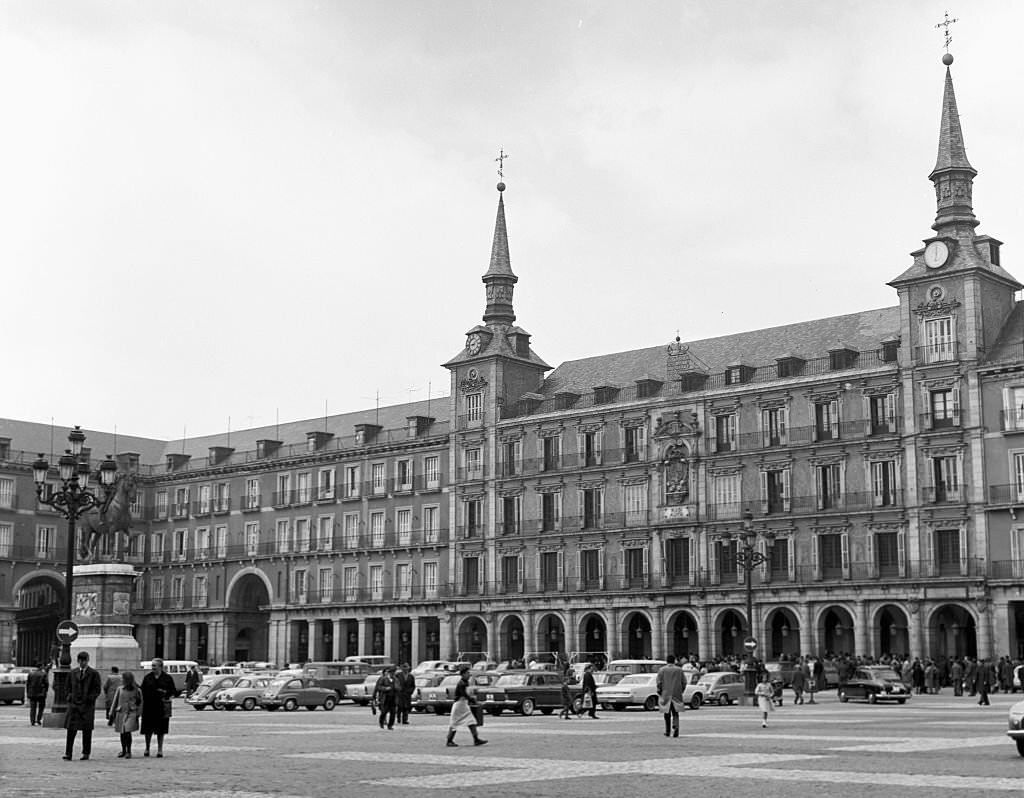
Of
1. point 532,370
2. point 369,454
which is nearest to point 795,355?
point 532,370

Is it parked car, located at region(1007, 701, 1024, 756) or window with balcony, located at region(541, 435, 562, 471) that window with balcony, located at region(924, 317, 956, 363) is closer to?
window with balcony, located at region(541, 435, 562, 471)

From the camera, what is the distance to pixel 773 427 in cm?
6769

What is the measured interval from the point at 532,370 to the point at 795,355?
55.1 ft

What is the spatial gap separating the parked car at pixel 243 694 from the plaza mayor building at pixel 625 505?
5.62 m

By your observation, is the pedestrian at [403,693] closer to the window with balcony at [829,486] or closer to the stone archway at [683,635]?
the window with balcony at [829,486]

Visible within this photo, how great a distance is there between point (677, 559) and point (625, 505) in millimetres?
3886

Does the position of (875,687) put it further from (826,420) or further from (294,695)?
(826,420)

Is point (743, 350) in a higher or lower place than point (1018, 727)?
higher

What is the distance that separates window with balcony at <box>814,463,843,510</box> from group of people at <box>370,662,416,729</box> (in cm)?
3464

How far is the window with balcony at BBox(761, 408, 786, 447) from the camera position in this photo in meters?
67.4

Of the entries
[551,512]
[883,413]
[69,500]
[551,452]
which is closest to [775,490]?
[883,413]

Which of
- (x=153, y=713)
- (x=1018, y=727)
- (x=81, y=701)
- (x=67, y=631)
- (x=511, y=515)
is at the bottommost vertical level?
(x=1018, y=727)

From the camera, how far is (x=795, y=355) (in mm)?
68812

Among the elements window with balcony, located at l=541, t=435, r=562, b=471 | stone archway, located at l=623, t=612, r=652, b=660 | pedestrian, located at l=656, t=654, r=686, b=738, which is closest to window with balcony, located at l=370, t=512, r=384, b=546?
window with balcony, located at l=541, t=435, r=562, b=471
